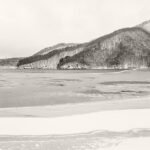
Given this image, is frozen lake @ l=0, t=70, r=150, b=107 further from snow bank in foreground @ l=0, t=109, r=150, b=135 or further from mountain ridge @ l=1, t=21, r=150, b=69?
mountain ridge @ l=1, t=21, r=150, b=69

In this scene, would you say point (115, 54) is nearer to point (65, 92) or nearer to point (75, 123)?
point (65, 92)

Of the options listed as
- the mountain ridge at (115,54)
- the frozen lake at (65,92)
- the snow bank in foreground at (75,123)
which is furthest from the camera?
the mountain ridge at (115,54)

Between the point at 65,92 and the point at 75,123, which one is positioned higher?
the point at 75,123

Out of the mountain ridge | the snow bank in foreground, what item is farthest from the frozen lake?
the mountain ridge

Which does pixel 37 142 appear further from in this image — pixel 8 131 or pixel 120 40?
pixel 120 40

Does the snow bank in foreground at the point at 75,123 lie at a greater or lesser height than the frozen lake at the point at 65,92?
greater

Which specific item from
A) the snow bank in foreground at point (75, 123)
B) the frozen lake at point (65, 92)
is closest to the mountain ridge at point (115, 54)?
the frozen lake at point (65, 92)

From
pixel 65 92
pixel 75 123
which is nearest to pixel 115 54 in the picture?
pixel 65 92

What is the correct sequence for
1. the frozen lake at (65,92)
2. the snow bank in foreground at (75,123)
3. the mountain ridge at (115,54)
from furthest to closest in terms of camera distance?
the mountain ridge at (115,54), the frozen lake at (65,92), the snow bank in foreground at (75,123)

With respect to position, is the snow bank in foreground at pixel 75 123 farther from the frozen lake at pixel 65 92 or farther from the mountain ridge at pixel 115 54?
the mountain ridge at pixel 115 54
